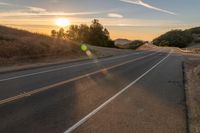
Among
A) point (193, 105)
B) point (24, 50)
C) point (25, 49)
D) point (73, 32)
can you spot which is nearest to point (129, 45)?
point (73, 32)

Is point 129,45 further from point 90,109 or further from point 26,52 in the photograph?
point 90,109

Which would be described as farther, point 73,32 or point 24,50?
point 73,32

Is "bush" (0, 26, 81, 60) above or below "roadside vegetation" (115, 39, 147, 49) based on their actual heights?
above

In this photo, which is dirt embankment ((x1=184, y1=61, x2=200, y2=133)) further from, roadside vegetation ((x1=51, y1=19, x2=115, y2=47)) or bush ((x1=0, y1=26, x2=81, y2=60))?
roadside vegetation ((x1=51, y1=19, x2=115, y2=47))

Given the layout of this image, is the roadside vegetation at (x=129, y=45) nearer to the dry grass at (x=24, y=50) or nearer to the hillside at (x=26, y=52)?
the dry grass at (x=24, y=50)

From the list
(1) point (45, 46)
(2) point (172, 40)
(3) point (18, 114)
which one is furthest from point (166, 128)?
(2) point (172, 40)

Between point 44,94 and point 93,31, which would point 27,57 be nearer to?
point 44,94

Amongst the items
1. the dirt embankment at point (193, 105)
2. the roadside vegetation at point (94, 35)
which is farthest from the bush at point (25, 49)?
the roadside vegetation at point (94, 35)

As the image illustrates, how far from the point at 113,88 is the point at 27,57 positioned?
21.4 meters

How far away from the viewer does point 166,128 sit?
26.8 feet

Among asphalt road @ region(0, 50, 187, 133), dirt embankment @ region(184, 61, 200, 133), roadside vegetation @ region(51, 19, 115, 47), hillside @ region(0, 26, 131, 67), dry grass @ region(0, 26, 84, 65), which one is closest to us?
asphalt road @ region(0, 50, 187, 133)

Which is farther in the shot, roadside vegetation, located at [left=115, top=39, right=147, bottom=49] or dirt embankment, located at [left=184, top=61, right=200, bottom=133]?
roadside vegetation, located at [left=115, top=39, right=147, bottom=49]

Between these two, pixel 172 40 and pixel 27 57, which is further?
pixel 172 40

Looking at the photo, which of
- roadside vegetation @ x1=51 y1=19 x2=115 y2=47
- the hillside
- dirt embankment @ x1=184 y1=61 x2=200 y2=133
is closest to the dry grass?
the hillside
